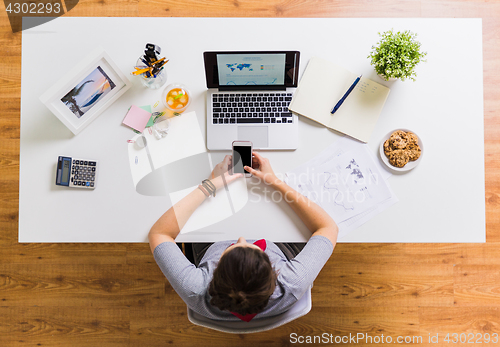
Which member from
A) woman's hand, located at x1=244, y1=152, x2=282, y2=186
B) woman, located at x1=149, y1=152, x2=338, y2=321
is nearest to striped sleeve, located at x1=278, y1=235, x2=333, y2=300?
woman, located at x1=149, y1=152, x2=338, y2=321

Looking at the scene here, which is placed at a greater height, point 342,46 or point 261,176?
point 342,46

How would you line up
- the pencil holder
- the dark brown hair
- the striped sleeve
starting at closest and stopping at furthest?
the dark brown hair → the striped sleeve → the pencil holder

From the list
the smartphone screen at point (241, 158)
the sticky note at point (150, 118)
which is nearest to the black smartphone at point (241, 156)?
the smartphone screen at point (241, 158)

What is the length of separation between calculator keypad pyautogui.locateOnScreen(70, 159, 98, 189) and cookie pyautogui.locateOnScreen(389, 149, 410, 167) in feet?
3.29

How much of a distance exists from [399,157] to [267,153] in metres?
0.44

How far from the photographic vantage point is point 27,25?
3.41ft

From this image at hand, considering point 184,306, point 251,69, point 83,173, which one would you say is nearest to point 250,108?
point 251,69

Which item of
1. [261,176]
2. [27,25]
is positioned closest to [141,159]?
[261,176]

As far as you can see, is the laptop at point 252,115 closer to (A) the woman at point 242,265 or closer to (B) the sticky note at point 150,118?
(A) the woman at point 242,265

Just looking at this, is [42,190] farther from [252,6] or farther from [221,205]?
[252,6]

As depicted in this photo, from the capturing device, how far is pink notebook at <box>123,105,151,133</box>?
105cm

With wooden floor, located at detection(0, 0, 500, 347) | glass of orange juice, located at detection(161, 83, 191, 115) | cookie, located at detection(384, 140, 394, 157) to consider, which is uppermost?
glass of orange juice, located at detection(161, 83, 191, 115)

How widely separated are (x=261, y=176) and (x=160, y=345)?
1152 millimetres

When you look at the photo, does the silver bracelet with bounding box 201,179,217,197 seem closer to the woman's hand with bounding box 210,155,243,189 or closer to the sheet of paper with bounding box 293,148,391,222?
the woman's hand with bounding box 210,155,243,189
